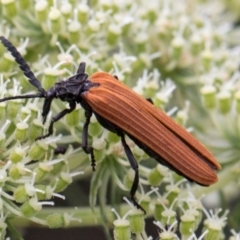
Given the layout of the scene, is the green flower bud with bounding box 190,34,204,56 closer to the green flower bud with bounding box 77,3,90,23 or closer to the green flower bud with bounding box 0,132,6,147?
the green flower bud with bounding box 77,3,90,23

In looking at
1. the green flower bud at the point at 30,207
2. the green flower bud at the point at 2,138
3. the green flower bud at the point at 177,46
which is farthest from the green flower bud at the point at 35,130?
the green flower bud at the point at 177,46

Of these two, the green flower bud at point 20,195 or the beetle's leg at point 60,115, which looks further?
the beetle's leg at point 60,115

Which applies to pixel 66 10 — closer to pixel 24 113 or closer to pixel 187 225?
pixel 24 113

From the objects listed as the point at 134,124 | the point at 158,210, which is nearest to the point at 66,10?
the point at 134,124

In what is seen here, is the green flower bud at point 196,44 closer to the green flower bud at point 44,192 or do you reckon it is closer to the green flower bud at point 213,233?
the green flower bud at point 213,233

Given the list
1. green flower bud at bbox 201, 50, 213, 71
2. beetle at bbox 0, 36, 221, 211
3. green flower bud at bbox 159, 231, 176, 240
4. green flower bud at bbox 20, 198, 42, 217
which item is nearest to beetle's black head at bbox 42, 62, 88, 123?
beetle at bbox 0, 36, 221, 211
